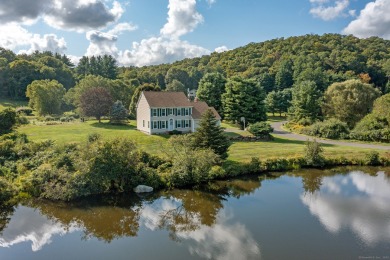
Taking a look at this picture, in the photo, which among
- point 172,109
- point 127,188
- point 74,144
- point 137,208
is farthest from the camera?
point 172,109

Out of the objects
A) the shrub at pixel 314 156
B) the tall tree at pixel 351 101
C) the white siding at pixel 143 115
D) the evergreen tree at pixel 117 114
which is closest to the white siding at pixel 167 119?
the white siding at pixel 143 115

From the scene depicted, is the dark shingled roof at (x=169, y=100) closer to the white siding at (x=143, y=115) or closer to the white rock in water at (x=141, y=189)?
the white siding at (x=143, y=115)

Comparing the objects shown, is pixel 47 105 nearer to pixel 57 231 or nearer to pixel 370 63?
pixel 57 231

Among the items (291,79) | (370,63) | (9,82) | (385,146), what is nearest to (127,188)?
(385,146)

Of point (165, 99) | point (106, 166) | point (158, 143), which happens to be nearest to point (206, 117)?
point (158, 143)

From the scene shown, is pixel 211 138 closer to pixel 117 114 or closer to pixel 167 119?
pixel 167 119

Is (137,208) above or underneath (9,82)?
underneath
